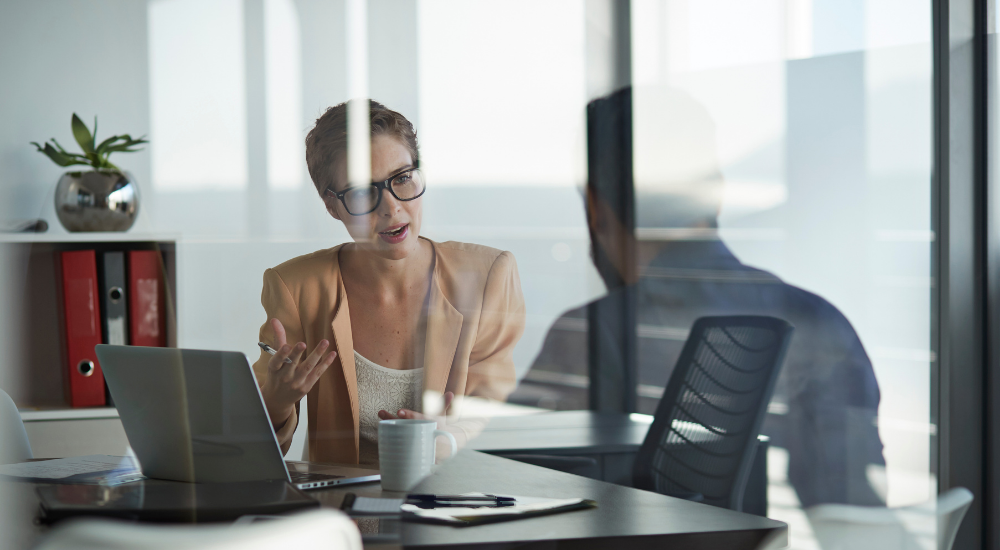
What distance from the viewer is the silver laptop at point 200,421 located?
3.73 feet

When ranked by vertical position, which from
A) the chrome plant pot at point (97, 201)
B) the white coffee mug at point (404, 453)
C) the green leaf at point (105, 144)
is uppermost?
the green leaf at point (105, 144)

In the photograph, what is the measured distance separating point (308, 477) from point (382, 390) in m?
0.33

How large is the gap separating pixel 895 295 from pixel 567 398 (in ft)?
2.71

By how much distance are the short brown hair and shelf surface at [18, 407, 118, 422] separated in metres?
0.52

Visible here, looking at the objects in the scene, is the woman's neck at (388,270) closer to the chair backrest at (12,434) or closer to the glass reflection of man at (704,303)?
the glass reflection of man at (704,303)

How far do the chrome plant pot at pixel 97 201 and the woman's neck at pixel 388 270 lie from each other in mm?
378

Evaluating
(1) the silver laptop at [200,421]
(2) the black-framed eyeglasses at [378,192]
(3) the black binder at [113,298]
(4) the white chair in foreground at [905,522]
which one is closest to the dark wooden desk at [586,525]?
(1) the silver laptop at [200,421]

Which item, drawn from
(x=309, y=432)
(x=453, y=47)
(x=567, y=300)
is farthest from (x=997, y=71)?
(x=309, y=432)

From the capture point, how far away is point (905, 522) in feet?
6.11

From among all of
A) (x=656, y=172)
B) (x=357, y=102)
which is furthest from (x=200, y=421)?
(x=656, y=172)

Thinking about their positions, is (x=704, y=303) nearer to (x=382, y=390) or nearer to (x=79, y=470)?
(x=382, y=390)

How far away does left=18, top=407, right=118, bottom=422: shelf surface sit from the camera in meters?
1.29

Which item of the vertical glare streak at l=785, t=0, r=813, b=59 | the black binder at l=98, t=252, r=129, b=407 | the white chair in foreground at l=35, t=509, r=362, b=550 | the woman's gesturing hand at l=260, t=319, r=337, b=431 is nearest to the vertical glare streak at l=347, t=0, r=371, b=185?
the woman's gesturing hand at l=260, t=319, r=337, b=431

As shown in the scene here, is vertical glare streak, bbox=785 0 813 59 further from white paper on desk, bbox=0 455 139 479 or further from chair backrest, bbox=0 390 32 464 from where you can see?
chair backrest, bbox=0 390 32 464
